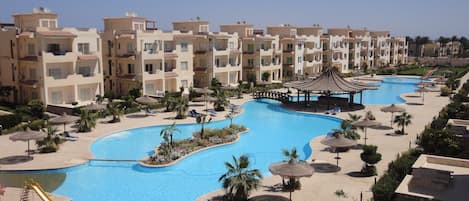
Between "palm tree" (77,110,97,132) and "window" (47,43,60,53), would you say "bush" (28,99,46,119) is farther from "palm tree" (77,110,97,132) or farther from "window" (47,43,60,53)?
"window" (47,43,60,53)

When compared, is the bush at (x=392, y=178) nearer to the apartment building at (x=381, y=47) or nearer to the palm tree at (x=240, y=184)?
the palm tree at (x=240, y=184)

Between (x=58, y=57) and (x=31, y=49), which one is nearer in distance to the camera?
(x=58, y=57)

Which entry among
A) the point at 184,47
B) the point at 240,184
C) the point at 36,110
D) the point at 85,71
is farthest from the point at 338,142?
the point at 184,47

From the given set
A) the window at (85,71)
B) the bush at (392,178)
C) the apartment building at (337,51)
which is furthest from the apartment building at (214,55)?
the bush at (392,178)

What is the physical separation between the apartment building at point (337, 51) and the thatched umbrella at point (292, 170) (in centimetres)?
6631

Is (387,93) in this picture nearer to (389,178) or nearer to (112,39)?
(112,39)

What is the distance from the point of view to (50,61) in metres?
41.5

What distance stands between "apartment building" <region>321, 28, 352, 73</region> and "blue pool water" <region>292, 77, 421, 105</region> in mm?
10247

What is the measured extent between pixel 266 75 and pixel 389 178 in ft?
159

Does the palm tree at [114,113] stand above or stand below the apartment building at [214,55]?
below

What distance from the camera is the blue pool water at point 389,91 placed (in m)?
54.5

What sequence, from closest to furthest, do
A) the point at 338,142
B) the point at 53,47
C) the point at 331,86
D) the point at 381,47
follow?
the point at 338,142
the point at 53,47
the point at 331,86
the point at 381,47

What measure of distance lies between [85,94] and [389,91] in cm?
4459

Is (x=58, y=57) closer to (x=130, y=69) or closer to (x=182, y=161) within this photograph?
(x=130, y=69)
